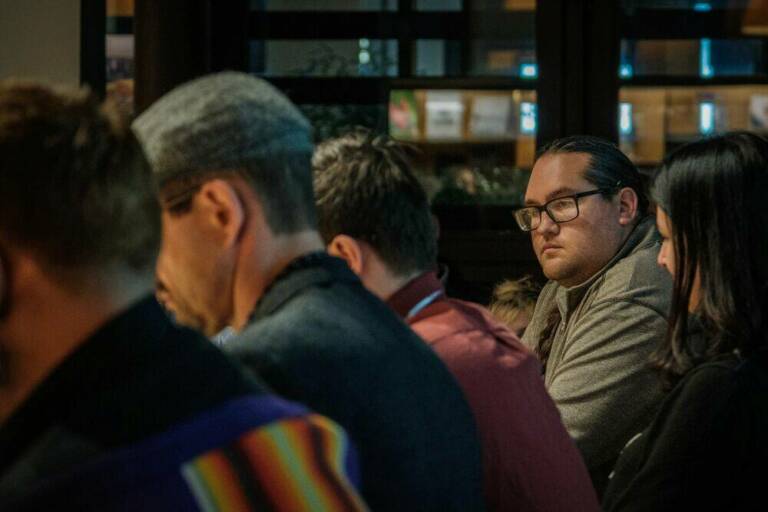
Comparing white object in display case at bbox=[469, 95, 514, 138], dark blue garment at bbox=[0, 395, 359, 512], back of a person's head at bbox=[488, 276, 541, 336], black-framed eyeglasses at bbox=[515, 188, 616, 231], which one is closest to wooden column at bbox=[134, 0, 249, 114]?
white object in display case at bbox=[469, 95, 514, 138]

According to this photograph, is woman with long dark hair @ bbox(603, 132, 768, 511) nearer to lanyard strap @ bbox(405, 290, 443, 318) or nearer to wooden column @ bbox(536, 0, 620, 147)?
lanyard strap @ bbox(405, 290, 443, 318)

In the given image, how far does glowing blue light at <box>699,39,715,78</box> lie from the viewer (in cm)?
629

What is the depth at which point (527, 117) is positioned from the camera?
6.25 meters

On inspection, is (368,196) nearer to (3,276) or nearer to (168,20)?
(3,276)

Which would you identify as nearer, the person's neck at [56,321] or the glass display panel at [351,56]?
the person's neck at [56,321]

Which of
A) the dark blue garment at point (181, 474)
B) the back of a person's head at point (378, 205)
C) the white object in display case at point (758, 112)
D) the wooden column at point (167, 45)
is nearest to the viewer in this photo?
the dark blue garment at point (181, 474)

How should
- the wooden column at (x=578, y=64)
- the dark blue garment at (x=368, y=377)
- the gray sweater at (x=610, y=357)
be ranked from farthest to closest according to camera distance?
the wooden column at (x=578, y=64)
the gray sweater at (x=610, y=357)
the dark blue garment at (x=368, y=377)

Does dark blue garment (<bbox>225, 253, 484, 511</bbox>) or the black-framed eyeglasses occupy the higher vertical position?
the black-framed eyeglasses

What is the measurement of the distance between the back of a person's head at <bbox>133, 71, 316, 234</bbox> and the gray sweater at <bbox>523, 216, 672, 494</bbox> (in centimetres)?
181

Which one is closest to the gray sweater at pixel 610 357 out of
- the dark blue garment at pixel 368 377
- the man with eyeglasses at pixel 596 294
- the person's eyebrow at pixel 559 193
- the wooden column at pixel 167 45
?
the man with eyeglasses at pixel 596 294

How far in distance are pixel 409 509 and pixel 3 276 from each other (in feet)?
2.42

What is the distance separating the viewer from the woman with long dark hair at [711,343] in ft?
8.70

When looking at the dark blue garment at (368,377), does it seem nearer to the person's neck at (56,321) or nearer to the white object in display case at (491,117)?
the person's neck at (56,321)

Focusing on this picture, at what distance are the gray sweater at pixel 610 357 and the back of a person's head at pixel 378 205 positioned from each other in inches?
52.6
